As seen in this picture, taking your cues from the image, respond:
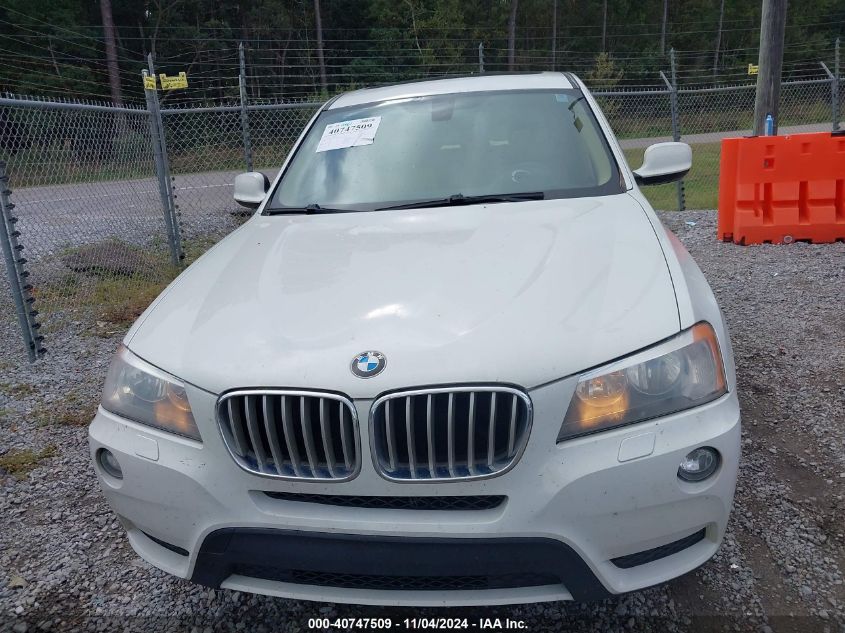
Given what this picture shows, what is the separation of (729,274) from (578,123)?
10.8ft

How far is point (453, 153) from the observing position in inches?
126

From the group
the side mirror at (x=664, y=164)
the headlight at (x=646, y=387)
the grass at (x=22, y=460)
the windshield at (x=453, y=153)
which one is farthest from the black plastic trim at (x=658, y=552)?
the grass at (x=22, y=460)

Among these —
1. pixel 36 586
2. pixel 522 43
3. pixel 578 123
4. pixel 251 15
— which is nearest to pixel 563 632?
pixel 36 586

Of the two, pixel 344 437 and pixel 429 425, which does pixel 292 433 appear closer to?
pixel 344 437

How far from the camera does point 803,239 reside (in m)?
6.66

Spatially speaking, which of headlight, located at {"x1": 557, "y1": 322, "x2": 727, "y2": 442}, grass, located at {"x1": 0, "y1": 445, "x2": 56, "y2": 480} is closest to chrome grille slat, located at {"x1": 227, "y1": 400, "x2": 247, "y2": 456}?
headlight, located at {"x1": 557, "y1": 322, "x2": 727, "y2": 442}

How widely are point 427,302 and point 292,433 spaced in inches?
21.8

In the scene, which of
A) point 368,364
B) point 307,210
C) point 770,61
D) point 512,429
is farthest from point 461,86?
point 770,61

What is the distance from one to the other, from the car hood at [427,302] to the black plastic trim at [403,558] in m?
0.41

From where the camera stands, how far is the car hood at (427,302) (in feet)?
5.97

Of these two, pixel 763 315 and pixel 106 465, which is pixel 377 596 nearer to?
pixel 106 465

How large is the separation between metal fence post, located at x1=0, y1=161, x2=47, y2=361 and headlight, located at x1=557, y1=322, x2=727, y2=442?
433cm

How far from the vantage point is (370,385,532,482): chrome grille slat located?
1.75 metres

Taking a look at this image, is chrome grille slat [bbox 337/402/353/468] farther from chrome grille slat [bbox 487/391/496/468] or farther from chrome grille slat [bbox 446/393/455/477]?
chrome grille slat [bbox 487/391/496/468]
